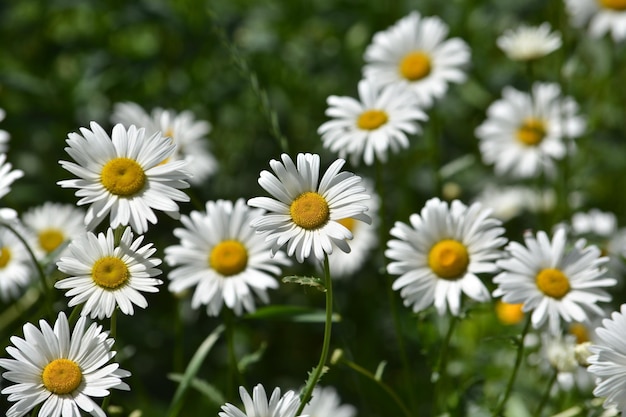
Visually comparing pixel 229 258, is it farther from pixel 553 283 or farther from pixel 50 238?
pixel 50 238

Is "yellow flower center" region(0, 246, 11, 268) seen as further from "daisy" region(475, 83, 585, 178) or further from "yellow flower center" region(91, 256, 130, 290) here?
"daisy" region(475, 83, 585, 178)

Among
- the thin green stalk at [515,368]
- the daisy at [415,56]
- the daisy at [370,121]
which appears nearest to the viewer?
the thin green stalk at [515,368]

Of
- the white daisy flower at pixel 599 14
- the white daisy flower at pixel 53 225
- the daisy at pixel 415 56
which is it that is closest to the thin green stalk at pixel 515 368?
the daisy at pixel 415 56

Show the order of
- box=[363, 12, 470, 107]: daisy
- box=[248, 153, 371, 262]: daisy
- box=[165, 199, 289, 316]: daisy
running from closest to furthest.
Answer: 1. box=[248, 153, 371, 262]: daisy
2. box=[165, 199, 289, 316]: daisy
3. box=[363, 12, 470, 107]: daisy

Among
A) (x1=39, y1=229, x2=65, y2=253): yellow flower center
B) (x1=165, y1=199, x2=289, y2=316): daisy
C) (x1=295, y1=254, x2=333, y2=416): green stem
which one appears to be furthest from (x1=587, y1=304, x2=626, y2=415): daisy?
(x1=39, y1=229, x2=65, y2=253): yellow flower center

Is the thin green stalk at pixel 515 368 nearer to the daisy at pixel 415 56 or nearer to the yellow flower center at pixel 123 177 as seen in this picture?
the yellow flower center at pixel 123 177

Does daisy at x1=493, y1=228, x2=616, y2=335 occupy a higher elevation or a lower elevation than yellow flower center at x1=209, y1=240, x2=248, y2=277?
lower
